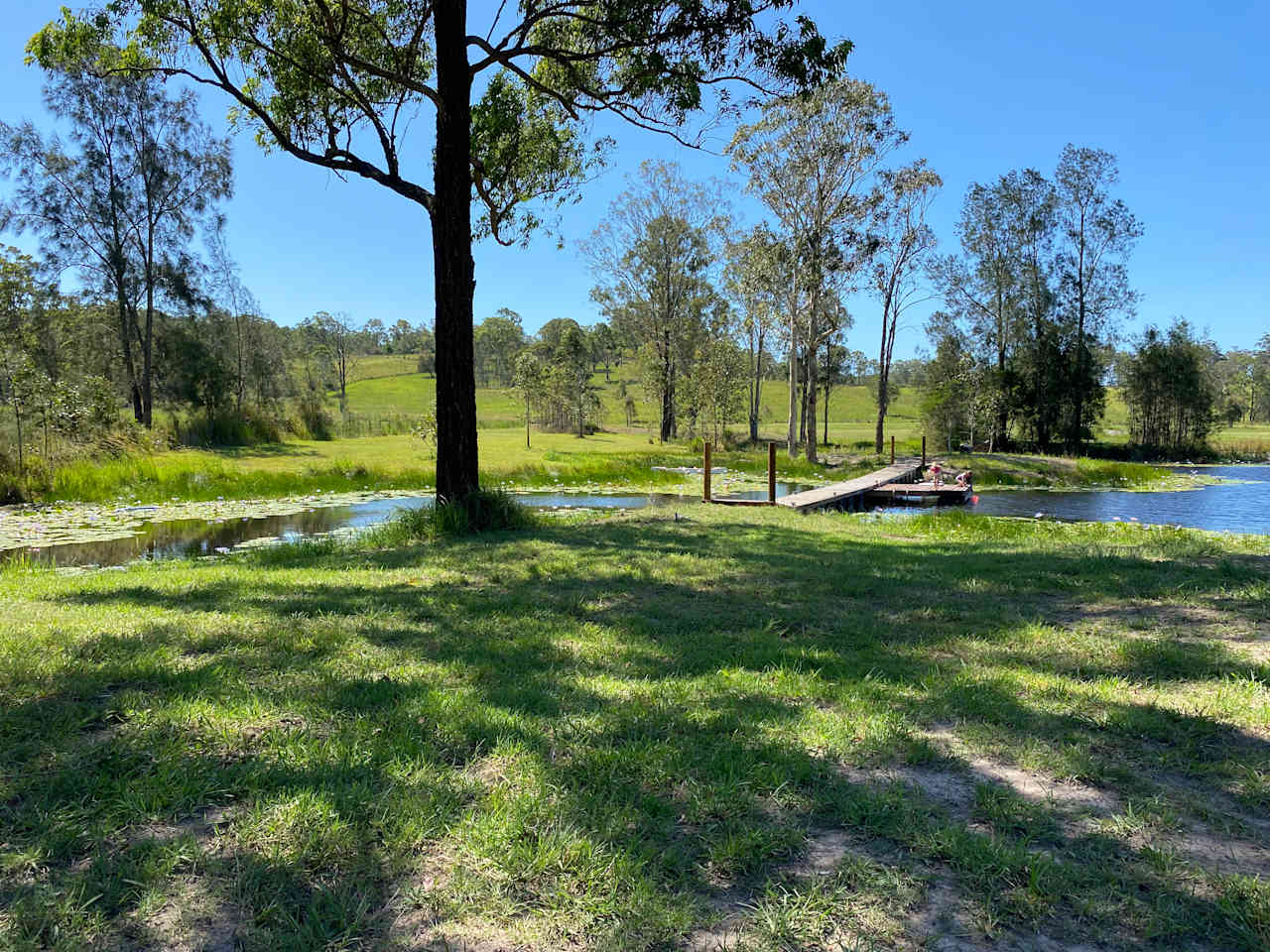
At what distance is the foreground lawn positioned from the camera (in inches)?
72.2

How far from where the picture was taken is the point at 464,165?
854cm

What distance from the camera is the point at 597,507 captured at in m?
15.8

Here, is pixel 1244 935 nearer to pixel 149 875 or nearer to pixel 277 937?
pixel 277 937

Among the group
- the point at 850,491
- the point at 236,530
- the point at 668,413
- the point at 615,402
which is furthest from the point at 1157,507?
the point at 615,402

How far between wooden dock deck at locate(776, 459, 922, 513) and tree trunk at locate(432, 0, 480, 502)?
7884 millimetres

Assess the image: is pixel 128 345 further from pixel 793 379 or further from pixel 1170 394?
pixel 1170 394

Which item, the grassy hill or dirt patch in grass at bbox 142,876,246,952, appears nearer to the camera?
dirt patch in grass at bbox 142,876,246,952

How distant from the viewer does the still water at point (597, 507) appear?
10.5 meters

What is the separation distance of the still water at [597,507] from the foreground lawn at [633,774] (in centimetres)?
695

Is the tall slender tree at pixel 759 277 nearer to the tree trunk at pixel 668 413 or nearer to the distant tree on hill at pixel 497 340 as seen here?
the tree trunk at pixel 668 413

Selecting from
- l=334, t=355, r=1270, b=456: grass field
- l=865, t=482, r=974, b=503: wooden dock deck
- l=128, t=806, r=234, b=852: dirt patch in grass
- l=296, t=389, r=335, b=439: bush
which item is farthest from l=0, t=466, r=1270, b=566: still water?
l=334, t=355, r=1270, b=456: grass field

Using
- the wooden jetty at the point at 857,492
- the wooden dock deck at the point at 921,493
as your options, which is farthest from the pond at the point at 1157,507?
the wooden jetty at the point at 857,492

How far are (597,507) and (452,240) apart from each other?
27.2ft

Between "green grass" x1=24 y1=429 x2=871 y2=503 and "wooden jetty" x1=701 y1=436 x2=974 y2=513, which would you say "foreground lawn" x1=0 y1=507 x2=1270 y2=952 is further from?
"green grass" x1=24 y1=429 x2=871 y2=503
